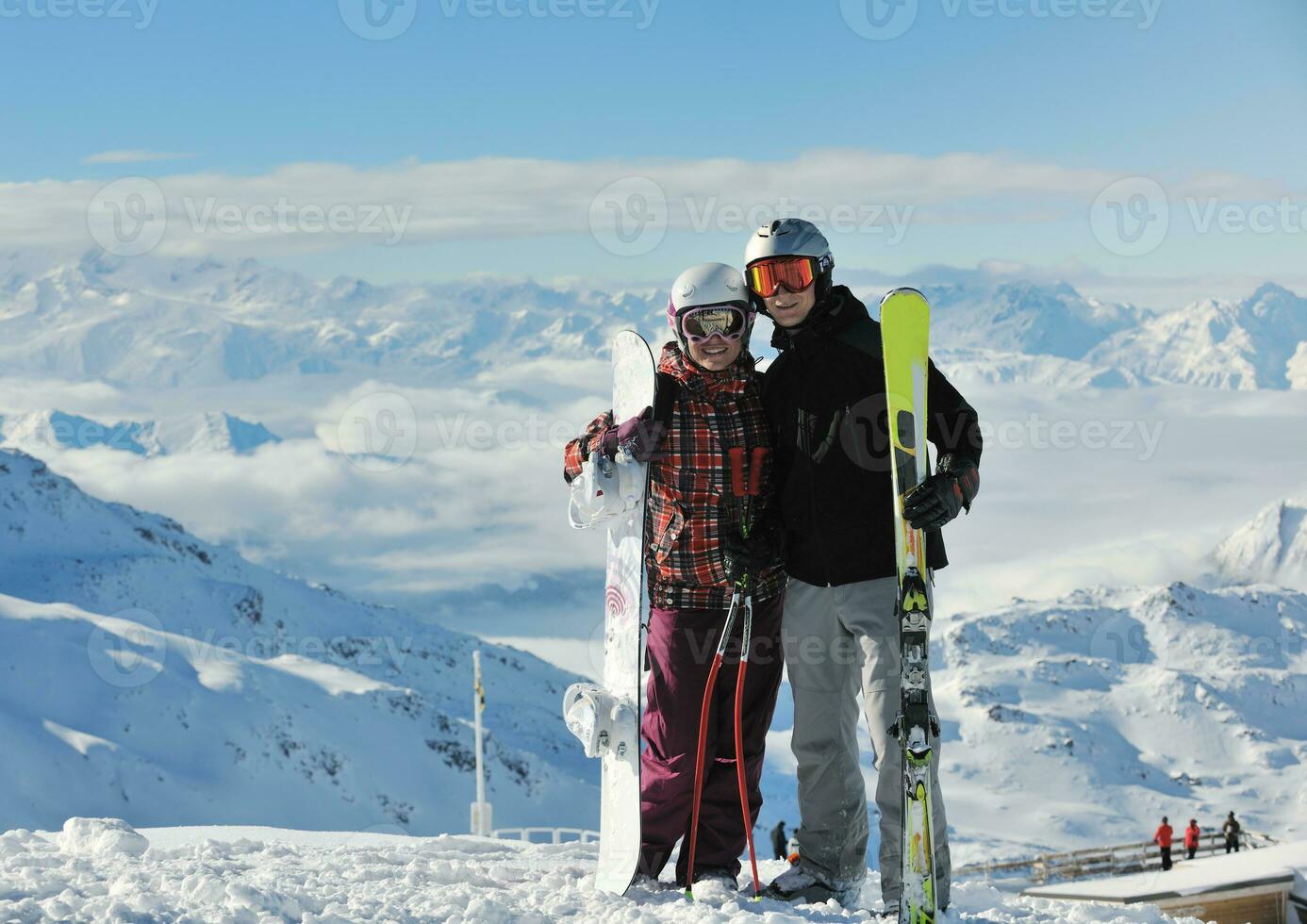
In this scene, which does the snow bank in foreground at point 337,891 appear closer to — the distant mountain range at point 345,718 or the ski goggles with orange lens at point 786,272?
the ski goggles with orange lens at point 786,272

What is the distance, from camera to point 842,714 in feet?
17.8

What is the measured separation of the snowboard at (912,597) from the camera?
4.95 m

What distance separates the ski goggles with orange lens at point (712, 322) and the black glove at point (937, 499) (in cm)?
107

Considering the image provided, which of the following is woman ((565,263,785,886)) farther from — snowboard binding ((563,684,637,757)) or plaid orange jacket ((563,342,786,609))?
snowboard binding ((563,684,637,757))

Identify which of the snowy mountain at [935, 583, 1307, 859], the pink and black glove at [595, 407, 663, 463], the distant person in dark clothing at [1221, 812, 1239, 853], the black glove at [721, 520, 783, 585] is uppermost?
the pink and black glove at [595, 407, 663, 463]

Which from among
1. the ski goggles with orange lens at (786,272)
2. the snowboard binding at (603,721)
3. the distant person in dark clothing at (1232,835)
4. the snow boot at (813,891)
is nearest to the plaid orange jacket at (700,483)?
the ski goggles with orange lens at (786,272)

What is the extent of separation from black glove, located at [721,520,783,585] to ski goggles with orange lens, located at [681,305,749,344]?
0.84 meters

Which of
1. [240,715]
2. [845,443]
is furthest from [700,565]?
[240,715]

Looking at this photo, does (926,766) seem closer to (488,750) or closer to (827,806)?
(827,806)

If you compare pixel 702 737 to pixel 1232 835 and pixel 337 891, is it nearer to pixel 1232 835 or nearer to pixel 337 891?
pixel 337 891

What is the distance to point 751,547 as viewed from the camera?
5.34m

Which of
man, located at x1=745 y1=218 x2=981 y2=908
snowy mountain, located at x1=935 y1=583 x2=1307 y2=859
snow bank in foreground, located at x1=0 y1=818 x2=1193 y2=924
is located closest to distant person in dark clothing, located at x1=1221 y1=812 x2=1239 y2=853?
snow bank in foreground, located at x1=0 y1=818 x2=1193 y2=924

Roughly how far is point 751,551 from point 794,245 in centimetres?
129

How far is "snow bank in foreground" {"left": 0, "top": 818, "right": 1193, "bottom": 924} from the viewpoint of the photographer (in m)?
4.71
